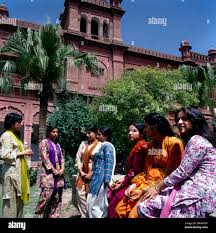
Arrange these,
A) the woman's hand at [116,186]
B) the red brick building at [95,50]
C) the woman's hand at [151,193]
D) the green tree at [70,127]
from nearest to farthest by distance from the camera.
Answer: the woman's hand at [151,193]
the woman's hand at [116,186]
the green tree at [70,127]
the red brick building at [95,50]

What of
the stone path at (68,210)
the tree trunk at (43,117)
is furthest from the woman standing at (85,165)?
the tree trunk at (43,117)

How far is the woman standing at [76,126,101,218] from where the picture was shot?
15.9 ft

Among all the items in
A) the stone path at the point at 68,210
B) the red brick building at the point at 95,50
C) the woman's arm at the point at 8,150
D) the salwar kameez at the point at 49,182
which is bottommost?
the stone path at the point at 68,210

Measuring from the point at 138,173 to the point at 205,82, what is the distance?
459 inches

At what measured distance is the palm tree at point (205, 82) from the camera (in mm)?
14070

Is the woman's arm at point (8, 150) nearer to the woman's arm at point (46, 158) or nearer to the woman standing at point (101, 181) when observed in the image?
the woman's arm at point (46, 158)

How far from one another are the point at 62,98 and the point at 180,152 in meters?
12.5

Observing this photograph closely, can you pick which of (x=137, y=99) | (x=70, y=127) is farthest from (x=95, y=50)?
(x=70, y=127)

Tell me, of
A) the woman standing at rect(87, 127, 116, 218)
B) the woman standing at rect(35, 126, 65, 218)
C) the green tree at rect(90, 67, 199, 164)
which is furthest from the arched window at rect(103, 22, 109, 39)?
the woman standing at rect(87, 127, 116, 218)

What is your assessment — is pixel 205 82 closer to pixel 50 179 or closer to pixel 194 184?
pixel 50 179

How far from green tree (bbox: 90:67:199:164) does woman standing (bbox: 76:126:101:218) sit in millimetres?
9250

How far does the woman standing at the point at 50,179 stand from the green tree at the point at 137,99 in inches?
378

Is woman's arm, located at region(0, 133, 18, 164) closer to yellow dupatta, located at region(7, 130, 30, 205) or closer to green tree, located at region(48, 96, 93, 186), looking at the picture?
yellow dupatta, located at region(7, 130, 30, 205)

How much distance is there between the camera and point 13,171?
13.0ft
